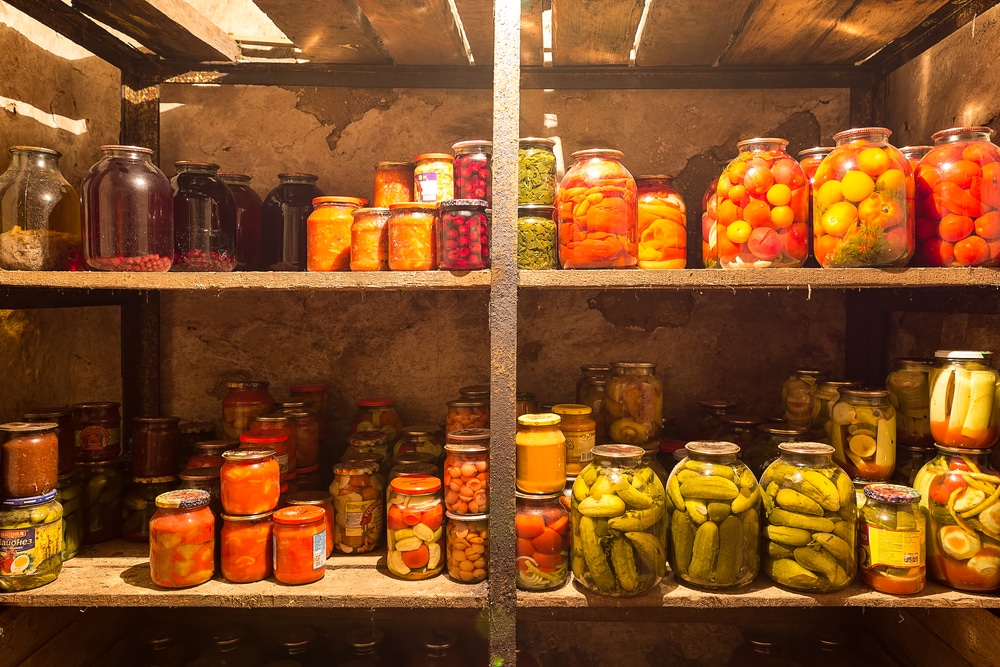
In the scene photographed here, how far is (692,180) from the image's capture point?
2025mm

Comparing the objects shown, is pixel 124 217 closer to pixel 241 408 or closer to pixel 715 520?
pixel 241 408

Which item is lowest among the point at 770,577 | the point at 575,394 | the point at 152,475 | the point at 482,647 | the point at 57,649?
the point at 482,647

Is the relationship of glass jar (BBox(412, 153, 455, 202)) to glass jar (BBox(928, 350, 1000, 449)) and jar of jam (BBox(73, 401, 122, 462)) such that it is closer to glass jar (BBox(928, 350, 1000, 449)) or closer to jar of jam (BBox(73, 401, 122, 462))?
jar of jam (BBox(73, 401, 122, 462))

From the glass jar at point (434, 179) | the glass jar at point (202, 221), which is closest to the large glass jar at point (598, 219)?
the glass jar at point (434, 179)

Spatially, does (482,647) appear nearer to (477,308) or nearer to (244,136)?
(477,308)

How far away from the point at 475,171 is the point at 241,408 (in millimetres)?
933

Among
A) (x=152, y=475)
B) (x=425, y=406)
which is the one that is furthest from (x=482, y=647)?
(x=152, y=475)

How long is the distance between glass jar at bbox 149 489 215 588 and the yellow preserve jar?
72 centimetres

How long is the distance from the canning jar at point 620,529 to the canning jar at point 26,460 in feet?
3.93

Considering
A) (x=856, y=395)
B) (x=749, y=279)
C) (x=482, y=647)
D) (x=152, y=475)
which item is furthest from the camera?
(x=482, y=647)

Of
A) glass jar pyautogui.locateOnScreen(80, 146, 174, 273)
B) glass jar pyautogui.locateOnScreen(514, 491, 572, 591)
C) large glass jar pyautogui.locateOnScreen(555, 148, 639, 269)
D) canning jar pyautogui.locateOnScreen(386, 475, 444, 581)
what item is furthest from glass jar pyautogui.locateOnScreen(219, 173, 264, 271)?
glass jar pyautogui.locateOnScreen(514, 491, 572, 591)

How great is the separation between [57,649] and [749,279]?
77.6 inches

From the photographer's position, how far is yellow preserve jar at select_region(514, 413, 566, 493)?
142 centimetres

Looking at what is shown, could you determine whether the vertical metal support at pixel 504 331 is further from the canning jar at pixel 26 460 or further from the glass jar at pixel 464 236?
the canning jar at pixel 26 460
